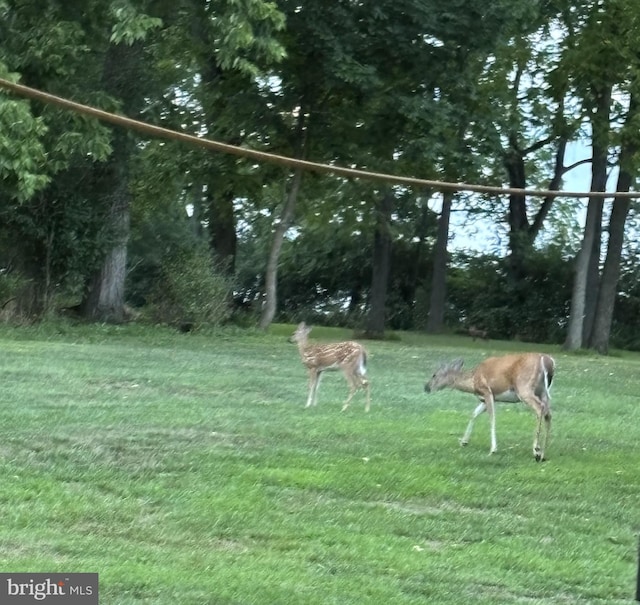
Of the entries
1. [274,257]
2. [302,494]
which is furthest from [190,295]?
[302,494]

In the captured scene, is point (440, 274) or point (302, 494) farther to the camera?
point (440, 274)

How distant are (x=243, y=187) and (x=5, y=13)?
29.8 ft

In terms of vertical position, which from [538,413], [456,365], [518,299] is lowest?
[538,413]

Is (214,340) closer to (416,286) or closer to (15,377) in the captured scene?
(15,377)

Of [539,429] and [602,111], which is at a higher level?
[602,111]

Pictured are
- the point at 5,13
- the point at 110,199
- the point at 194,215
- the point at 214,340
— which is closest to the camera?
the point at 5,13

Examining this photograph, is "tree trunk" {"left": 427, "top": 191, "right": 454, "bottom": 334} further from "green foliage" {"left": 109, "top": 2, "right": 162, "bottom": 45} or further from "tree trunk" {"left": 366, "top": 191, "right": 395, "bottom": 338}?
"green foliage" {"left": 109, "top": 2, "right": 162, "bottom": 45}

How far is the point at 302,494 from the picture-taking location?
25.4 feet

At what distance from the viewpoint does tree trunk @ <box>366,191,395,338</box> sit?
2950 cm

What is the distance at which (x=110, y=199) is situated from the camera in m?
23.8

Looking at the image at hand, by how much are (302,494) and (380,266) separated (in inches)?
929

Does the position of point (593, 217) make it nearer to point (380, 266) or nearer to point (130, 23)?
point (380, 266)

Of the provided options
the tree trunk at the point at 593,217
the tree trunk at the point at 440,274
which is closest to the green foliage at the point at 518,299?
the tree trunk at the point at 440,274

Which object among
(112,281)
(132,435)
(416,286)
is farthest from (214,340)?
(416,286)
